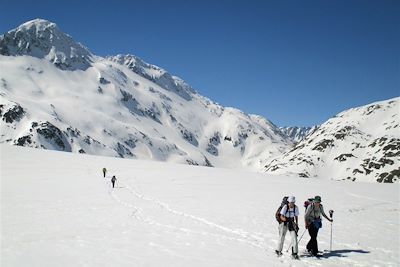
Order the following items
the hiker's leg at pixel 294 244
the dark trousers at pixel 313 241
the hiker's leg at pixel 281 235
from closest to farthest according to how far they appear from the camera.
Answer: the hiker's leg at pixel 294 244 < the hiker's leg at pixel 281 235 < the dark trousers at pixel 313 241

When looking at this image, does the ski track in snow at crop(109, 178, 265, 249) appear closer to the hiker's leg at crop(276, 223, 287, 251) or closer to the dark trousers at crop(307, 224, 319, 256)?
the hiker's leg at crop(276, 223, 287, 251)

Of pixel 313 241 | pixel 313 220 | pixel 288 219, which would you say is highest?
pixel 313 220

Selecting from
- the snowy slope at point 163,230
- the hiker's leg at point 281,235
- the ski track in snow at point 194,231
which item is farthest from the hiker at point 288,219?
the ski track in snow at point 194,231

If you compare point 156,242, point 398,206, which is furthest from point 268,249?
point 398,206

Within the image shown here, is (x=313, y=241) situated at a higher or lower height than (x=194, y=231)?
higher

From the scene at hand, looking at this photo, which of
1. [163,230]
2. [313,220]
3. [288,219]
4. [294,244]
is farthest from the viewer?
[163,230]

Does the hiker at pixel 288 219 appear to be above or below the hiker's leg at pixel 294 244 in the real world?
above

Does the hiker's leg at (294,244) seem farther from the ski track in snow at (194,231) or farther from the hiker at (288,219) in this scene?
the ski track in snow at (194,231)

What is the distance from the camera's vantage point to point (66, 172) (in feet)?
197

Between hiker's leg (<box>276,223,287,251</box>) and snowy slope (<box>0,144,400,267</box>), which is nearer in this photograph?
snowy slope (<box>0,144,400,267</box>)

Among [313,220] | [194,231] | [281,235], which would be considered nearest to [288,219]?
[281,235]

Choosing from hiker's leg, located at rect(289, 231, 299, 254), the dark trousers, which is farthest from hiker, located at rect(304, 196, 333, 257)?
hiker's leg, located at rect(289, 231, 299, 254)

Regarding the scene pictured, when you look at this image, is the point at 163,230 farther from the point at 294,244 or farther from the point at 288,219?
the point at 294,244

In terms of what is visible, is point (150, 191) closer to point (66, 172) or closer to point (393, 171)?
point (66, 172)
